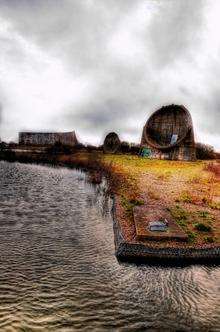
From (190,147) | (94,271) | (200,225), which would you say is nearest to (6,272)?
(94,271)

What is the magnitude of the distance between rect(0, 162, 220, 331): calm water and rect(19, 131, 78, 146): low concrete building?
55890 mm

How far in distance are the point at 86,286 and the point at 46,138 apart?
6264 cm

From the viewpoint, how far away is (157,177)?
2398 cm

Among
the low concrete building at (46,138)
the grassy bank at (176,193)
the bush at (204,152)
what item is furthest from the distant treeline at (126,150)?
the grassy bank at (176,193)

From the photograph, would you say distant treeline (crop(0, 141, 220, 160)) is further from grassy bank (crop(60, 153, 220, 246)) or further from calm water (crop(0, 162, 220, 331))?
calm water (crop(0, 162, 220, 331))

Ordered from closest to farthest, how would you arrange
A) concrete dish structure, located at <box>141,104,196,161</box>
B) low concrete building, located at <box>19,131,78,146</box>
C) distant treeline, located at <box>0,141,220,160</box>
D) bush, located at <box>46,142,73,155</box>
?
concrete dish structure, located at <box>141,104,196,161</box> → distant treeline, located at <box>0,141,220,160</box> → bush, located at <box>46,142,73,155</box> → low concrete building, located at <box>19,131,78,146</box>

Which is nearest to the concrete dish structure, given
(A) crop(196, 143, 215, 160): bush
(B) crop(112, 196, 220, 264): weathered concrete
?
(A) crop(196, 143, 215, 160): bush

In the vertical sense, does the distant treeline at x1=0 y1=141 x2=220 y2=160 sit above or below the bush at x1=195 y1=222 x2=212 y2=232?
above

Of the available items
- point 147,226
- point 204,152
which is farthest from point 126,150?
point 147,226

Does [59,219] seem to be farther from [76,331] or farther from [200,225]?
[76,331]

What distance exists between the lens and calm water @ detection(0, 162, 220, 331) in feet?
20.5

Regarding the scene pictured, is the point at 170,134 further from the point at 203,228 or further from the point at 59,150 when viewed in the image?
the point at 203,228

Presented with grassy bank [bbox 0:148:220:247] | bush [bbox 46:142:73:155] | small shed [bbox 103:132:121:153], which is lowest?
grassy bank [bbox 0:148:220:247]

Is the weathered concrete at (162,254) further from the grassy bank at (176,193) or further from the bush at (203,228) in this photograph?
the bush at (203,228)
